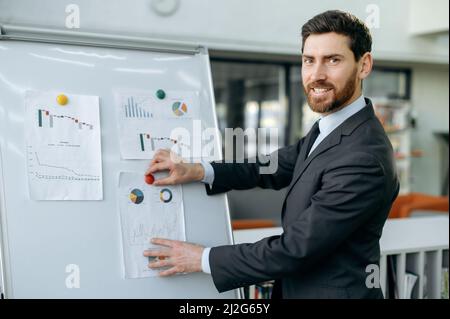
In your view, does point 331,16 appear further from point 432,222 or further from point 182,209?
point 432,222

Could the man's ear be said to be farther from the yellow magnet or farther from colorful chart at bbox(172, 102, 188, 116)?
the yellow magnet

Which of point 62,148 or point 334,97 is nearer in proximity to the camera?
point 334,97

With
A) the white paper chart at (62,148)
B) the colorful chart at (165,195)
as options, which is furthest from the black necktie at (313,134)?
the white paper chart at (62,148)

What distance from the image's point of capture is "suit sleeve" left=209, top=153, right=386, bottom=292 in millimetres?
1369

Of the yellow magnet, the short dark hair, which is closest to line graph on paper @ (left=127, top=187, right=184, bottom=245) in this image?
the yellow magnet

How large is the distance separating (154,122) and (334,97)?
0.63m

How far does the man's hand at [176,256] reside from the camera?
1.57 metres

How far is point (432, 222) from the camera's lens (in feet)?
9.06

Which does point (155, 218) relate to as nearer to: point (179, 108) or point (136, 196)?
point (136, 196)

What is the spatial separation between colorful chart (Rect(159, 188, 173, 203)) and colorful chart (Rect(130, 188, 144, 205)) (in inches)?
2.6

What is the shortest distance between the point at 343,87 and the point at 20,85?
99 centimetres

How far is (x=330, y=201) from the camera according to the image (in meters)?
1.37

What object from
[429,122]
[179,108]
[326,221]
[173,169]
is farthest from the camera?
[429,122]

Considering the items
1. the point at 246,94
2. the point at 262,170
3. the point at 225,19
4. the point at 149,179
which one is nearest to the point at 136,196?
the point at 149,179
